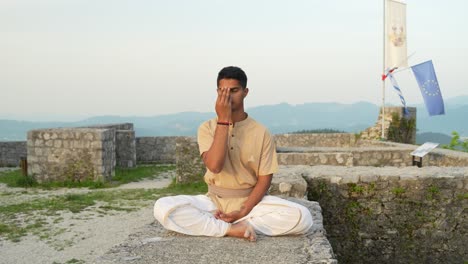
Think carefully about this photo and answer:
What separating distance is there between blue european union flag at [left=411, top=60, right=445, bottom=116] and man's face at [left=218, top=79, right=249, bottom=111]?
43.5ft

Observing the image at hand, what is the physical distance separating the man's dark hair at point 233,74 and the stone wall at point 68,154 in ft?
31.0

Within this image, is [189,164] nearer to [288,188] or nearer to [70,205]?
[70,205]

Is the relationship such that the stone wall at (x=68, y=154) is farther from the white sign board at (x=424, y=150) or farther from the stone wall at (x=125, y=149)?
the white sign board at (x=424, y=150)

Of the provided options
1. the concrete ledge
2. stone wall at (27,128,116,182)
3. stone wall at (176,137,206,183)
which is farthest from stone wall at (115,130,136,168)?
the concrete ledge

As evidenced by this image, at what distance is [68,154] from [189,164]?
3236 mm

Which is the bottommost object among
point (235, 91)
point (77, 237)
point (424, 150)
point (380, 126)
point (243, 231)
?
point (77, 237)

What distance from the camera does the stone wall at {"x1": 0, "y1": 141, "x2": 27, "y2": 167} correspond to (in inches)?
685

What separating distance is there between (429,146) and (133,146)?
10.0 metres

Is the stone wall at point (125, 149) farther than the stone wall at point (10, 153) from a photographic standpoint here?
No

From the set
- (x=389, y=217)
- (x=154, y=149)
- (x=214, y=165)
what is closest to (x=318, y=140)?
(x=154, y=149)

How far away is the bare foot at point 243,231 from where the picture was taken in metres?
3.66

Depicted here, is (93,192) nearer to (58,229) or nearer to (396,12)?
(58,229)

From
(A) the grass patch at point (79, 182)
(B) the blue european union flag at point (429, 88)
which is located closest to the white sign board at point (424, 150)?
(B) the blue european union flag at point (429, 88)

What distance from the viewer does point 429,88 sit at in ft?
51.5
